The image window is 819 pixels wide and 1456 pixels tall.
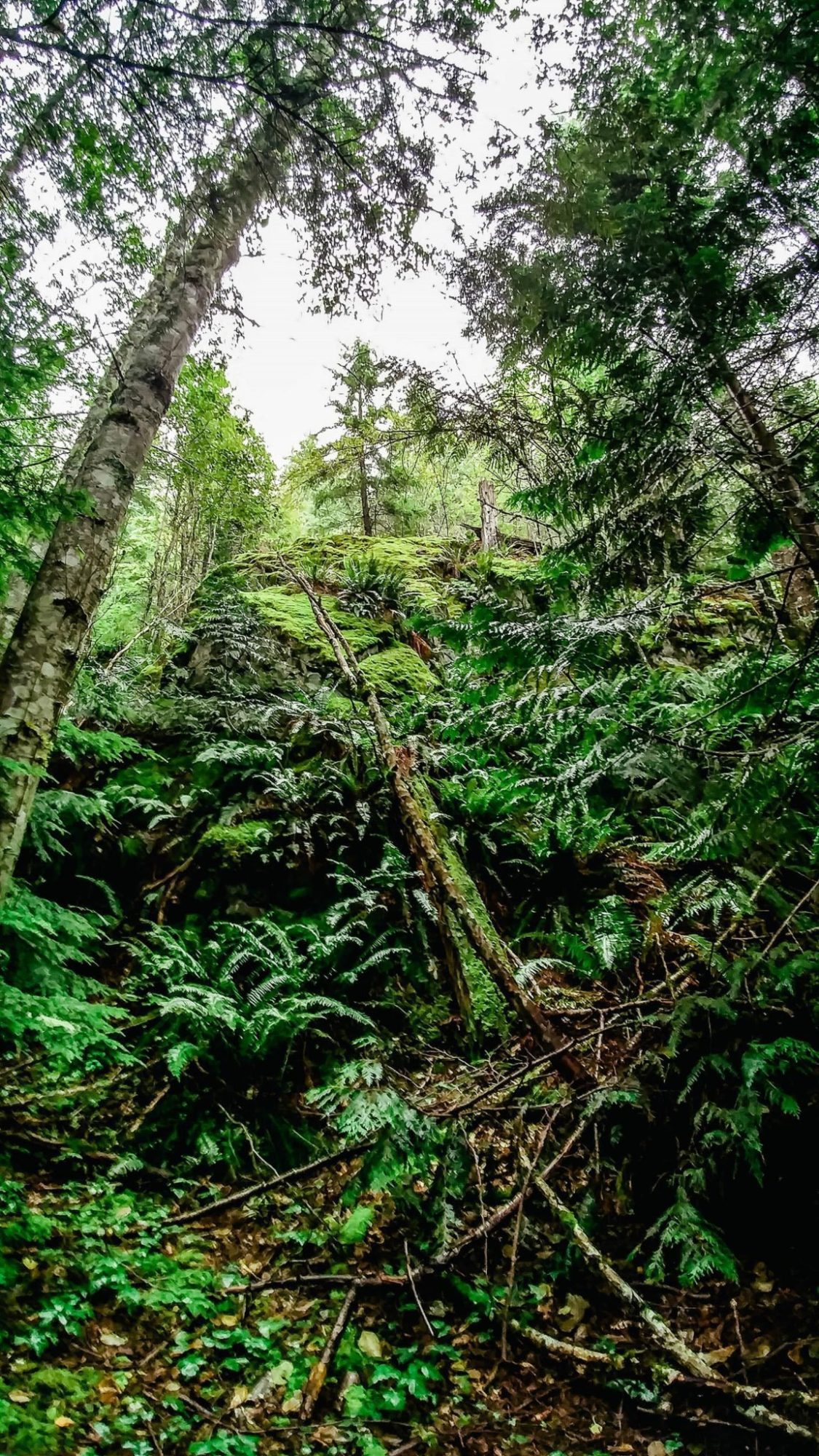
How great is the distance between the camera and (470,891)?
5.52 metres

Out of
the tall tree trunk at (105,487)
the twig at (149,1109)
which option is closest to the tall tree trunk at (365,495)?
the tall tree trunk at (105,487)

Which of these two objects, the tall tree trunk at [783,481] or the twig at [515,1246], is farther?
the tall tree trunk at [783,481]

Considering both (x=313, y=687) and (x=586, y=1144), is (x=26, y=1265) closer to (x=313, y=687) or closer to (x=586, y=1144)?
(x=586, y=1144)

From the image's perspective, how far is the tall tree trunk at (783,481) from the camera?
287 centimetres

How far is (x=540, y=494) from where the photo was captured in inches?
158

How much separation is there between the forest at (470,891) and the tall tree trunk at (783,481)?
4 centimetres

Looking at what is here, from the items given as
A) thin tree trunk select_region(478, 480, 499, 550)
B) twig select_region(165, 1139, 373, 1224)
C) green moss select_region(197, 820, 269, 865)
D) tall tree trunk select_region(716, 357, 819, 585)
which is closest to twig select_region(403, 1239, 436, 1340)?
twig select_region(165, 1139, 373, 1224)

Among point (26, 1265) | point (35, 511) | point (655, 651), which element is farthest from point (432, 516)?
point (26, 1265)

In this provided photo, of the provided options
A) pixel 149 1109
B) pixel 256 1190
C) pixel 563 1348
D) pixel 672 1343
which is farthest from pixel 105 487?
pixel 672 1343

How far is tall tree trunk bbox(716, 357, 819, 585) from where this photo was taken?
9.40ft

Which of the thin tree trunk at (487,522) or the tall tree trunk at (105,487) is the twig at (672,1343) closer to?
the tall tree trunk at (105,487)

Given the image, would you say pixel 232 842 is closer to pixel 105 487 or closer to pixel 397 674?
pixel 105 487

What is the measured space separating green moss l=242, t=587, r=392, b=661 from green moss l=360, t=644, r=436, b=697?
40cm

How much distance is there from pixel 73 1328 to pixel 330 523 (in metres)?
22.6
